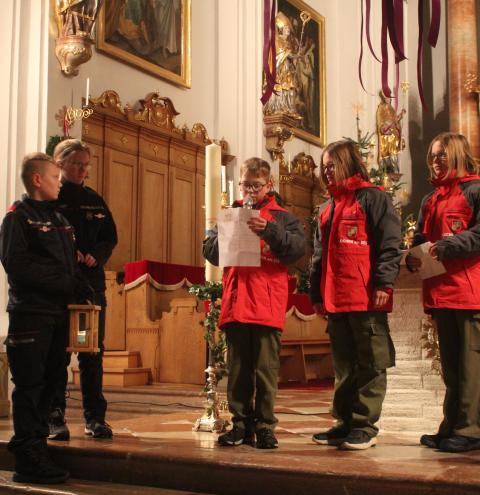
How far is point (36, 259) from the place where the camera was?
3350mm

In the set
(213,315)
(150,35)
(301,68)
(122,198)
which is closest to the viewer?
(213,315)

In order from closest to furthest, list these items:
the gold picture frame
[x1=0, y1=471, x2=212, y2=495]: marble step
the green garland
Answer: [x1=0, y1=471, x2=212, y2=495]: marble step → the green garland → the gold picture frame

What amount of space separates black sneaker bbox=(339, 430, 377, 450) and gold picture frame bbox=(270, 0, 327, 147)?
975cm

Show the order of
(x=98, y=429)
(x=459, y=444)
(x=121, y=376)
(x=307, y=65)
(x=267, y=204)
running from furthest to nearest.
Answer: (x=307, y=65), (x=121, y=376), (x=98, y=429), (x=267, y=204), (x=459, y=444)

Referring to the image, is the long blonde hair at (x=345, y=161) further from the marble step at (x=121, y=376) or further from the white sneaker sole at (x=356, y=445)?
the marble step at (x=121, y=376)

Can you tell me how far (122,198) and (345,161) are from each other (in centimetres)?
584

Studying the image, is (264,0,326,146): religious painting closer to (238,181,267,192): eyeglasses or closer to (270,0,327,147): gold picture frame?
(270,0,327,147): gold picture frame

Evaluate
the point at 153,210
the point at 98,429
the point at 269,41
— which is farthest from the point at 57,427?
the point at 153,210

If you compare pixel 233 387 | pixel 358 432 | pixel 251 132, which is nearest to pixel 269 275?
pixel 233 387

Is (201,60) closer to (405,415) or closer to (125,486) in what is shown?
(405,415)

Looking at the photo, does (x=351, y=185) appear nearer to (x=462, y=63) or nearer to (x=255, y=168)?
(x=255, y=168)

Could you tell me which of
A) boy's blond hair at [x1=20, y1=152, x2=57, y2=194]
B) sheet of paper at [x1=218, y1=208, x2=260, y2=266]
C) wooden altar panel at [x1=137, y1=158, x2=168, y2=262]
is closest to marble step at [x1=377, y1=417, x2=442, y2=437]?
sheet of paper at [x1=218, y1=208, x2=260, y2=266]

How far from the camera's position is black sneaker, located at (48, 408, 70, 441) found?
150 inches

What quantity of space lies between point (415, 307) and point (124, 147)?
18.7 ft
